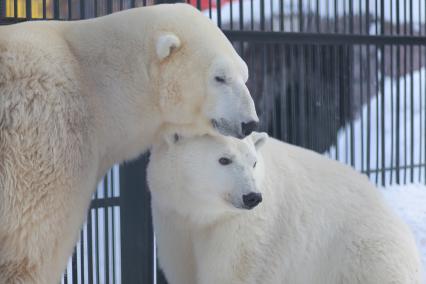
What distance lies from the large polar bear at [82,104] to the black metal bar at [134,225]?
117 centimetres

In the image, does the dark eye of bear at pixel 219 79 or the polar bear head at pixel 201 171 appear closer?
the dark eye of bear at pixel 219 79

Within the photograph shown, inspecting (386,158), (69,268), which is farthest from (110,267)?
(386,158)

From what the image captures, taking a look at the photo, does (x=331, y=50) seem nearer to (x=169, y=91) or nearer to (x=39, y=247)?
(x=169, y=91)

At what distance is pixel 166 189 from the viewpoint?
343cm

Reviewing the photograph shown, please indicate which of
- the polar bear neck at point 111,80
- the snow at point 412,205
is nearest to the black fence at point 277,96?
the snow at point 412,205

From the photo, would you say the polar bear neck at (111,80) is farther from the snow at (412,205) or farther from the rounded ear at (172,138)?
the snow at (412,205)

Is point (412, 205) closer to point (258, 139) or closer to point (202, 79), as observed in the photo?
point (258, 139)

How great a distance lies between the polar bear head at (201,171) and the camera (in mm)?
3355

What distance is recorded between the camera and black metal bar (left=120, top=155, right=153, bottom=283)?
407 cm

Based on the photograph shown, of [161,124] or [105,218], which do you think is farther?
[105,218]

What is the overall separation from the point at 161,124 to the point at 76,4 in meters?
1.57

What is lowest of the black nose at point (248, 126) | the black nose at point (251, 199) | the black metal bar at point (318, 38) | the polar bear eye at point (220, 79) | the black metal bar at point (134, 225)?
the black metal bar at point (134, 225)

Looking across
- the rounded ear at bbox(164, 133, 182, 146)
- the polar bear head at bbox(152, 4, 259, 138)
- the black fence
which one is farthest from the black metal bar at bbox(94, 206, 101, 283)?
the polar bear head at bbox(152, 4, 259, 138)

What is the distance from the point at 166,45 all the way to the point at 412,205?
380 centimetres
